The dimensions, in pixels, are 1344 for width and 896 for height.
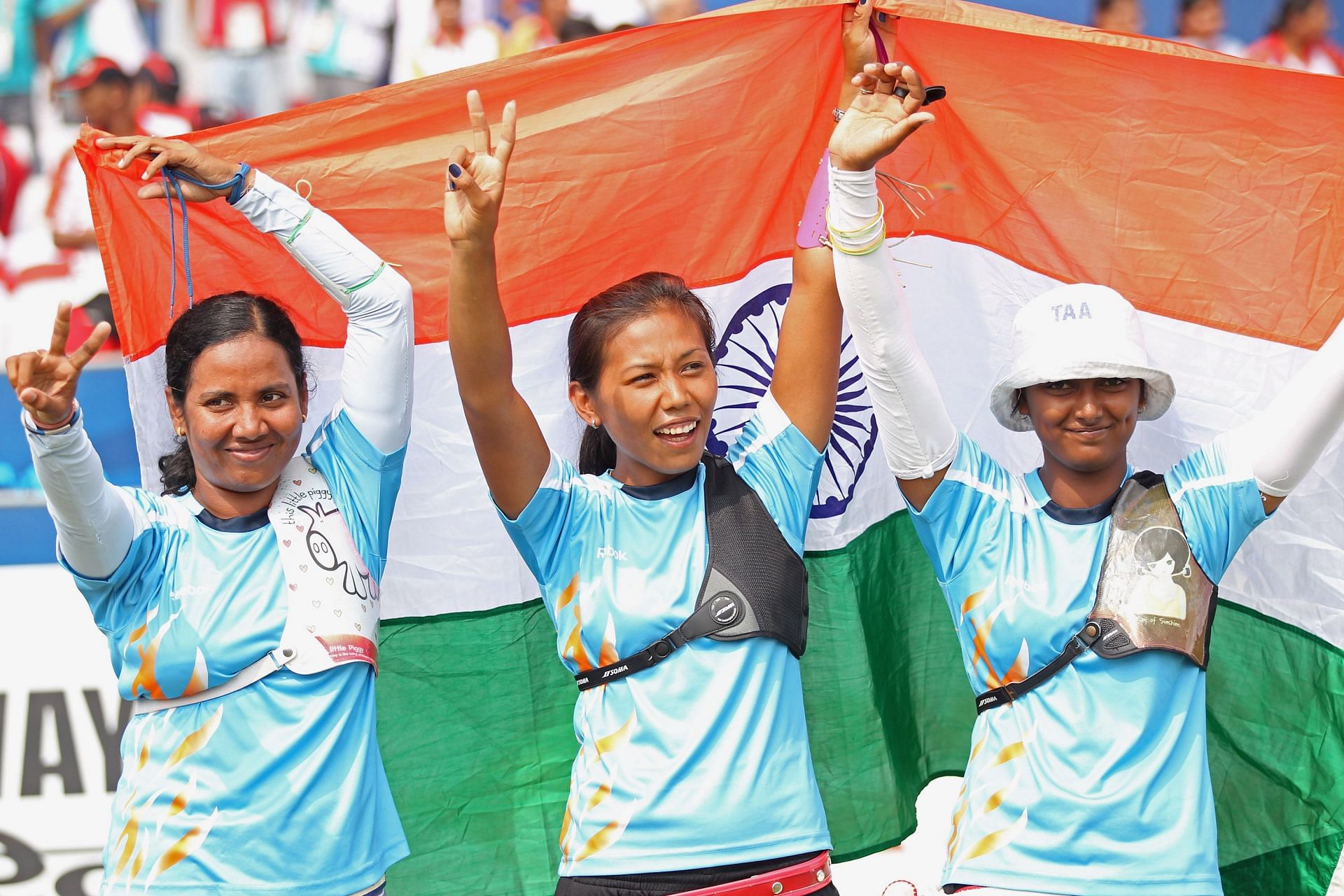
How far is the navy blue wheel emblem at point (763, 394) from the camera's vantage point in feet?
11.4

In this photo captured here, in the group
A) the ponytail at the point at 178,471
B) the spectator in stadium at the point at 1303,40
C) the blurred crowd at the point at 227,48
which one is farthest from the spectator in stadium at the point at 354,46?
the ponytail at the point at 178,471

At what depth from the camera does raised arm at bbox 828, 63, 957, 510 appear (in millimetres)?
2660

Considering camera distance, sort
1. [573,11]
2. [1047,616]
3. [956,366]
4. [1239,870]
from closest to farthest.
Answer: [1047,616], [1239,870], [956,366], [573,11]

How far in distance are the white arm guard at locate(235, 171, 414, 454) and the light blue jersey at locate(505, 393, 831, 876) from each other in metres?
0.40

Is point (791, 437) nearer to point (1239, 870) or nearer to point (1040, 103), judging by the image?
point (1040, 103)

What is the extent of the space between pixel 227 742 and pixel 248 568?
0.33m

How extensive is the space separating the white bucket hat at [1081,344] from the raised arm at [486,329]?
3.09 ft

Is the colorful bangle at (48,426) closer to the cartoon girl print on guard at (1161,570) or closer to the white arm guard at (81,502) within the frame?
the white arm guard at (81,502)

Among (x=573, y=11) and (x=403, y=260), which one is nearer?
(x=403, y=260)

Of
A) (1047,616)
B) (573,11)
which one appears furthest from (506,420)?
(573,11)

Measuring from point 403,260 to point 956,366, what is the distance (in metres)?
1.31

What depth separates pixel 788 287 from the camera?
3.49 metres

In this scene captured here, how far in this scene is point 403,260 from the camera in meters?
3.42

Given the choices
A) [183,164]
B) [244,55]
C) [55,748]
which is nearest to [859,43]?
[183,164]
